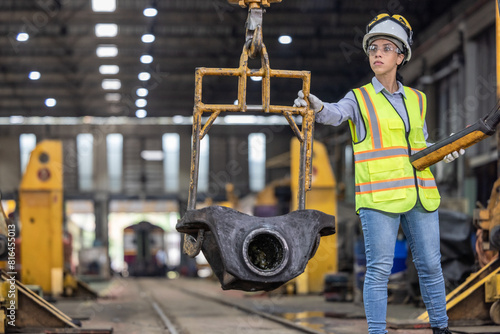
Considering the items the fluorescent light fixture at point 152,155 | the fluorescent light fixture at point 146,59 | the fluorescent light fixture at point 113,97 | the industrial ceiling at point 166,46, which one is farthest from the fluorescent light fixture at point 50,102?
the fluorescent light fixture at point 152,155

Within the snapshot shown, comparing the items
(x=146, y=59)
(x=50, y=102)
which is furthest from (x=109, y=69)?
(x=50, y=102)

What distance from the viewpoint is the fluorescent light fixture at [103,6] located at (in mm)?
18641

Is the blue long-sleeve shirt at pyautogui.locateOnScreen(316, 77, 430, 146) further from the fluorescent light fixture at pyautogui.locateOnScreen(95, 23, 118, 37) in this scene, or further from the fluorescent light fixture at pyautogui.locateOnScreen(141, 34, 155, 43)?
the fluorescent light fixture at pyautogui.locateOnScreen(141, 34, 155, 43)

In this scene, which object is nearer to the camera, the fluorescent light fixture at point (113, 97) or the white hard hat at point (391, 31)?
the white hard hat at point (391, 31)

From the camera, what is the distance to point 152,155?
36594 mm

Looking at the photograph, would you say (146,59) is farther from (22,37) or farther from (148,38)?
(22,37)

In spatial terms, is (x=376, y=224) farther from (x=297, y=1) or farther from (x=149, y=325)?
(x=297, y=1)

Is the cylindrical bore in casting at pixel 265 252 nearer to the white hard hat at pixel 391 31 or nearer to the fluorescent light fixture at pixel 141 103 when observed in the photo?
the white hard hat at pixel 391 31

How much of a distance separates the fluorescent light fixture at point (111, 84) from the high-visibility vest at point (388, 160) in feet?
72.5

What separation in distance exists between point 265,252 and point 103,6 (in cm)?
1589

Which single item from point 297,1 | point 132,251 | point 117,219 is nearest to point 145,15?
point 297,1

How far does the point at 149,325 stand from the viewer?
8703 mm

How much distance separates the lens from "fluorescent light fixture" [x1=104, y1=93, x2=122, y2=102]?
2805cm

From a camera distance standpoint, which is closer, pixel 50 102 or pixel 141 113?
pixel 50 102
